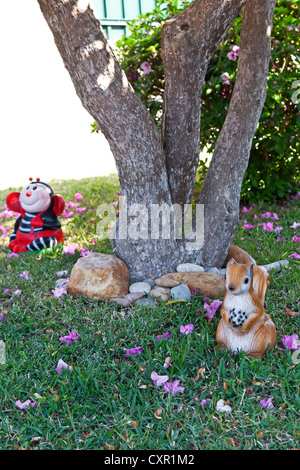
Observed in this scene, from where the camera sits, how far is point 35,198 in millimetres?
4180

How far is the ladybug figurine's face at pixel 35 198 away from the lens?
165 inches

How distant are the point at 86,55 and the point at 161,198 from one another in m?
1.09

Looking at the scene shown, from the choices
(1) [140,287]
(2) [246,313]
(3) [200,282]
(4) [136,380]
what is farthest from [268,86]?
(4) [136,380]

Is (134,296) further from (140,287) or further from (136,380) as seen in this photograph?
(136,380)

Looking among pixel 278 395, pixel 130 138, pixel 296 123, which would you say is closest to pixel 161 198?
pixel 130 138

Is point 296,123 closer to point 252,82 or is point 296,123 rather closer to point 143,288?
point 252,82

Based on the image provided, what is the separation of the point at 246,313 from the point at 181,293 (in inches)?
32.3

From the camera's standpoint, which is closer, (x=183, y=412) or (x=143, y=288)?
(x=183, y=412)

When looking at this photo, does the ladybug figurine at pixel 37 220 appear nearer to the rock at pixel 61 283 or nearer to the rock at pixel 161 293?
the rock at pixel 61 283

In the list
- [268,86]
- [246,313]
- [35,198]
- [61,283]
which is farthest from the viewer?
[268,86]

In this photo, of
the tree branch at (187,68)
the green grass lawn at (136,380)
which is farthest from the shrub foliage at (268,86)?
the green grass lawn at (136,380)

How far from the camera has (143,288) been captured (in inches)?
125

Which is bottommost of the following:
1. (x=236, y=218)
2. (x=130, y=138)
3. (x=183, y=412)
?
(x=183, y=412)

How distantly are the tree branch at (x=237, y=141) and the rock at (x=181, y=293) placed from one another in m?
0.53
